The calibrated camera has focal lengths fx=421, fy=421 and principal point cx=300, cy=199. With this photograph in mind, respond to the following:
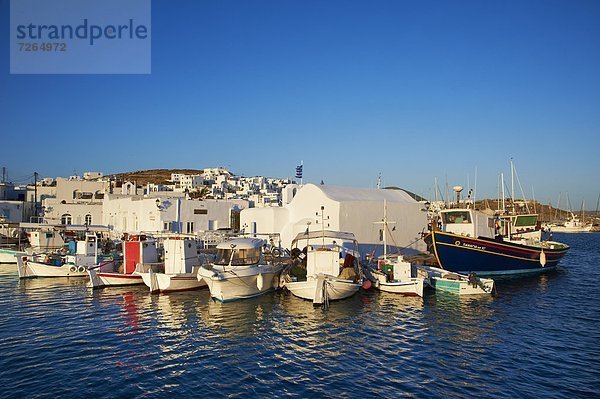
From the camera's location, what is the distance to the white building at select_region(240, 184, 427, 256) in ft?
120

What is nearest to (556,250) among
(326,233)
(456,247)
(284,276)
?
(456,247)

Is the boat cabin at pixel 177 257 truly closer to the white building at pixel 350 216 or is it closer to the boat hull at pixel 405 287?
the white building at pixel 350 216

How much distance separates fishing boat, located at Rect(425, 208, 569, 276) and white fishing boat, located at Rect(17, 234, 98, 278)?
29.2 metres

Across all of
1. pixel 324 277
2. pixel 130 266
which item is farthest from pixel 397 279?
pixel 130 266

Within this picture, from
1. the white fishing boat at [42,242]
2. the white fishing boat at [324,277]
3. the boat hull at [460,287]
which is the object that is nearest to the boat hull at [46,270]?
the white fishing boat at [42,242]

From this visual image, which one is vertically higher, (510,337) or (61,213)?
(61,213)

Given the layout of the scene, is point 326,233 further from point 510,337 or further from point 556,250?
point 556,250

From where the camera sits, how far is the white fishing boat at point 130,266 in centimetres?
3055

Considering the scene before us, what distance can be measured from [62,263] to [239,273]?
20121 mm

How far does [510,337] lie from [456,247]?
1567cm

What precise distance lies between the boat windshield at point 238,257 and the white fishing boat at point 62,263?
14848 mm

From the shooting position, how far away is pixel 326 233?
30.5 metres

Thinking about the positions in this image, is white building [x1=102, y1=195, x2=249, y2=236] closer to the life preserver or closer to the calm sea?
the life preserver

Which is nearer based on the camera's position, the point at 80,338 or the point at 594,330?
the point at 80,338
